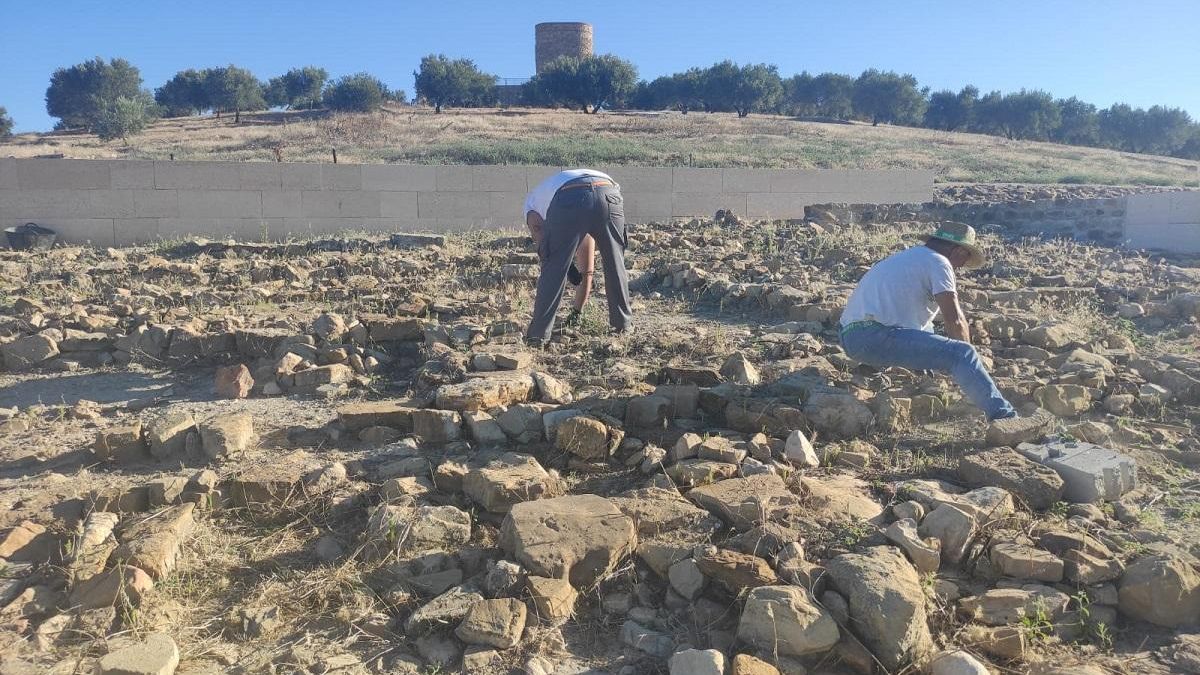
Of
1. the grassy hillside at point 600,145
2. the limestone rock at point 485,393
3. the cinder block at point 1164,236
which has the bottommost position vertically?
the limestone rock at point 485,393

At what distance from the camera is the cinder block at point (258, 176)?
13367 millimetres

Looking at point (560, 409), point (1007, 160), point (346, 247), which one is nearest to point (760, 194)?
point (346, 247)

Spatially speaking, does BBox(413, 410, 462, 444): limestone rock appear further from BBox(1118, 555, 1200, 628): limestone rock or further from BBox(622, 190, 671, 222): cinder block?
BBox(622, 190, 671, 222): cinder block

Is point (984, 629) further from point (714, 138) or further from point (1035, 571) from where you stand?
point (714, 138)

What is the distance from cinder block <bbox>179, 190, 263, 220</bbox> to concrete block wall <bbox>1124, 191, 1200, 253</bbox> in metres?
13.4

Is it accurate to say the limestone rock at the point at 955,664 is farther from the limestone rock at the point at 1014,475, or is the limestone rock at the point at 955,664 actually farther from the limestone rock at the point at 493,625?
the limestone rock at the point at 493,625

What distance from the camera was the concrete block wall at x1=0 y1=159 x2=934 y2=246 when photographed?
41.5 feet

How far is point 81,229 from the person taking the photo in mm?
12797

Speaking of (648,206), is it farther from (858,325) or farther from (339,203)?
(858,325)

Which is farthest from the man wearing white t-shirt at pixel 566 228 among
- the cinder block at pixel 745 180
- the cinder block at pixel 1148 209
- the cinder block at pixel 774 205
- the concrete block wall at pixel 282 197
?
the cinder block at pixel 774 205

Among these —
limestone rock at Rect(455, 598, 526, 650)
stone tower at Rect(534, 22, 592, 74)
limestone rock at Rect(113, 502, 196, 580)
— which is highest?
stone tower at Rect(534, 22, 592, 74)

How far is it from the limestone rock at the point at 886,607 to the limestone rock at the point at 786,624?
0.10 metres

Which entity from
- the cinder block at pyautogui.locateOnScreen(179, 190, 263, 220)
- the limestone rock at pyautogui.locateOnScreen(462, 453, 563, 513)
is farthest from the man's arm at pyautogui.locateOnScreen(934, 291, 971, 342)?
the cinder block at pyautogui.locateOnScreen(179, 190, 263, 220)

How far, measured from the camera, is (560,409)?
12.8 ft
